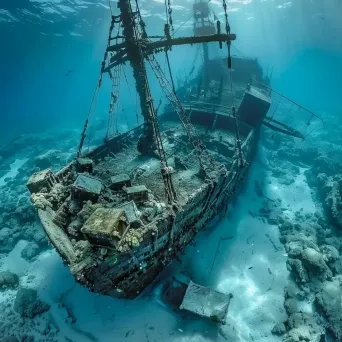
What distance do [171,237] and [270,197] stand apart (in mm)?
11237

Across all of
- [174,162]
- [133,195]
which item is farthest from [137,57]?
[133,195]

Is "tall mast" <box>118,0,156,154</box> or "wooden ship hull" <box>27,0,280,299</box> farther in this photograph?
"tall mast" <box>118,0,156,154</box>

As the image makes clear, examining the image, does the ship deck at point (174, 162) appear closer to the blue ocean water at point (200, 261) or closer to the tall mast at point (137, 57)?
the tall mast at point (137, 57)

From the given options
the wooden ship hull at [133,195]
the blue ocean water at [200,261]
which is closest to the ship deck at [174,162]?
the wooden ship hull at [133,195]

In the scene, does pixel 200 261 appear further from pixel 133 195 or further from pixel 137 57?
pixel 137 57

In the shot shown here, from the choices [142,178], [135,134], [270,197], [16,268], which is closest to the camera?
[142,178]

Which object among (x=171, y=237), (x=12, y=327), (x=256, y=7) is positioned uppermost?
(x=256, y=7)

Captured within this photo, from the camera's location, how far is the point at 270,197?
54.1 feet

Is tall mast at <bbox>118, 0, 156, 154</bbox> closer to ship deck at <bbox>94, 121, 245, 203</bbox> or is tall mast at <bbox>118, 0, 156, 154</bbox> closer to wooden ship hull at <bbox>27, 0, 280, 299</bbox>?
wooden ship hull at <bbox>27, 0, 280, 299</bbox>

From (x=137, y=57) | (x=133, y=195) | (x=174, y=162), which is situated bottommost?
(x=174, y=162)

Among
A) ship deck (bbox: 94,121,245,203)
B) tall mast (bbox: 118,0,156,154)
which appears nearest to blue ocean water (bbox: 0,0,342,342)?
tall mast (bbox: 118,0,156,154)

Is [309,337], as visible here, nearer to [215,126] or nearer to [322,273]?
[322,273]

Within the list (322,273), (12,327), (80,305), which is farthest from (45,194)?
(322,273)

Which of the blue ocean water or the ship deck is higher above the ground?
the ship deck
